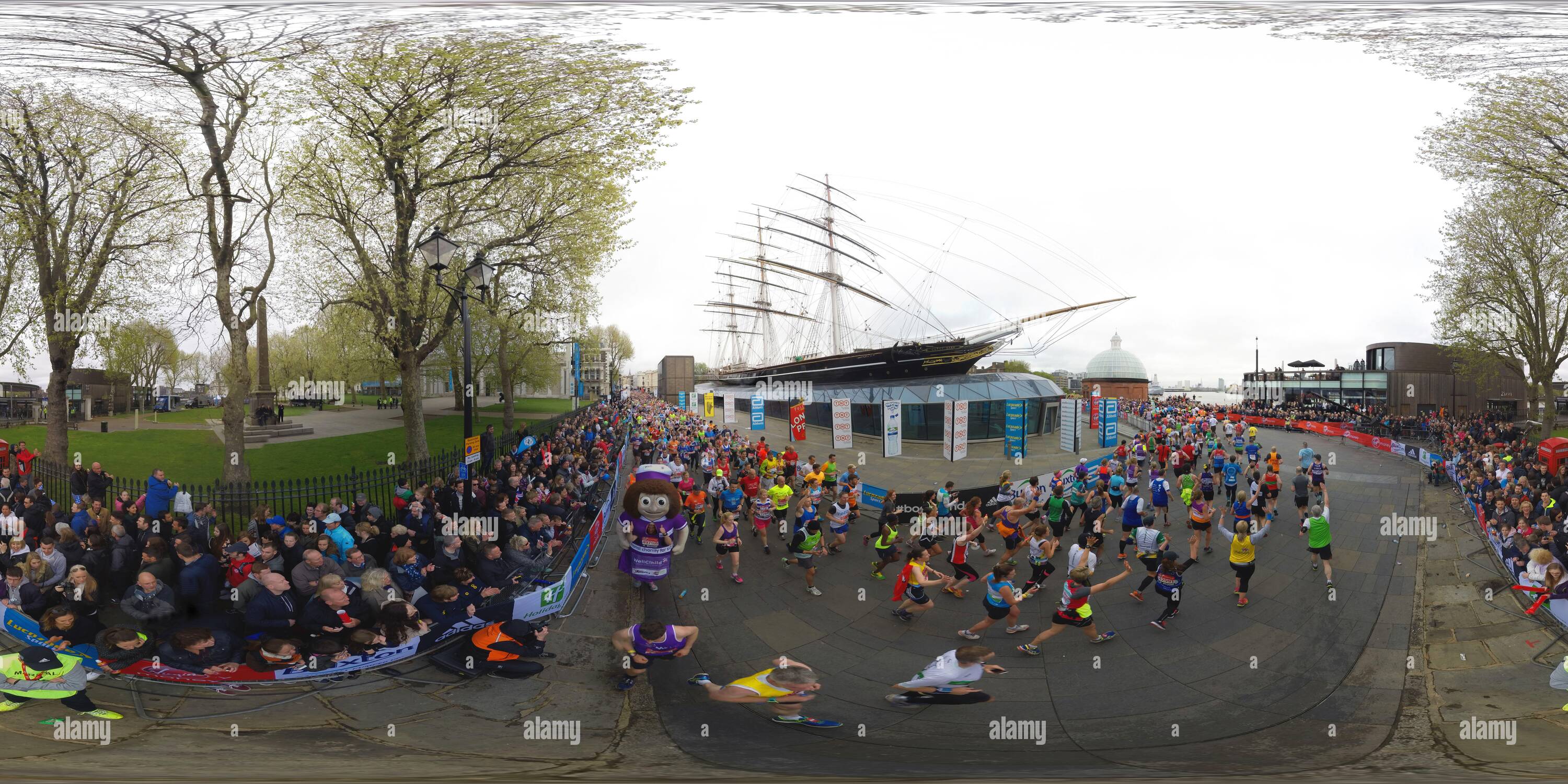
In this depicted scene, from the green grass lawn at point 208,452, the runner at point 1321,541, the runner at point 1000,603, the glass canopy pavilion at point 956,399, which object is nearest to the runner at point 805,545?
the runner at point 1000,603

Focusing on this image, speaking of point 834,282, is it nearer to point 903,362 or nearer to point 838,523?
point 903,362

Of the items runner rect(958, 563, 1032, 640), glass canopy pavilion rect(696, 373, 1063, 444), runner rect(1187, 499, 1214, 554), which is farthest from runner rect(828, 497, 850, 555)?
glass canopy pavilion rect(696, 373, 1063, 444)

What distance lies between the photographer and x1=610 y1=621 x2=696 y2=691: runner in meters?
4.73

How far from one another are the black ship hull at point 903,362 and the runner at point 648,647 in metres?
28.8

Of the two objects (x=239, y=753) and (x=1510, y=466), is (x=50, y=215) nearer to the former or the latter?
(x=239, y=753)

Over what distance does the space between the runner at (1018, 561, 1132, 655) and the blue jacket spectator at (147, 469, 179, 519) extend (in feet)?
42.7

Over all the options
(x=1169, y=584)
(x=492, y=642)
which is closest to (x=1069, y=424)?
(x=1169, y=584)

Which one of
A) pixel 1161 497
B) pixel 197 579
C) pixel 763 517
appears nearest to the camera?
pixel 197 579

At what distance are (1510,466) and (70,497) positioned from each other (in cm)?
3206

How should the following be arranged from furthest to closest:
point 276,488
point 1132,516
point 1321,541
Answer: point 276,488
point 1132,516
point 1321,541

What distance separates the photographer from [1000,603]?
5.50m

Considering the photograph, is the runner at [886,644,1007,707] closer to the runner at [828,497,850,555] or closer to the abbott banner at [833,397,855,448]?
the runner at [828,497,850,555]

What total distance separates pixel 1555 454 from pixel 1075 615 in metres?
14.8

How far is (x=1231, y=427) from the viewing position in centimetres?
2102
